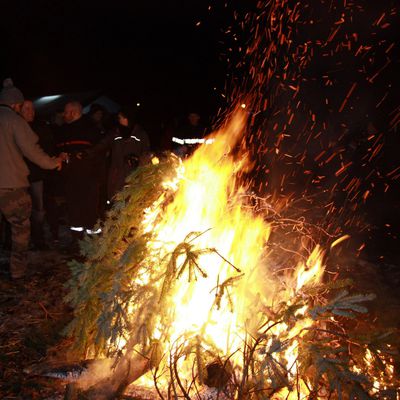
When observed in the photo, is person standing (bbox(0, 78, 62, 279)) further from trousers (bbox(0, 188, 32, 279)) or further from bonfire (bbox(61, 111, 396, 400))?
bonfire (bbox(61, 111, 396, 400))

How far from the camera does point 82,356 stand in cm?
327

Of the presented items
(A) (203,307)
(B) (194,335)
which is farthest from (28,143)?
(B) (194,335)

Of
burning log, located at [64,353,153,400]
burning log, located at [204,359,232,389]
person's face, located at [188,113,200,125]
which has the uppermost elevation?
person's face, located at [188,113,200,125]

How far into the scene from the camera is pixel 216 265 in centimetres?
325

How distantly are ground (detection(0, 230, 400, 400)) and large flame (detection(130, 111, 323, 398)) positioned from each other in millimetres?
971

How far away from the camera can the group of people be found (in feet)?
16.2

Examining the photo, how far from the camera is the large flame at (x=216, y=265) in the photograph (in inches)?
115

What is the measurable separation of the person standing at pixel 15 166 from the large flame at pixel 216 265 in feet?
8.02

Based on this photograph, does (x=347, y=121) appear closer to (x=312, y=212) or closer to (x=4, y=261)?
(x=312, y=212)

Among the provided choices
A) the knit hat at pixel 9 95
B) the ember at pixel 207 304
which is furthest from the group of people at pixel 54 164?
the ember at pixel 207 304

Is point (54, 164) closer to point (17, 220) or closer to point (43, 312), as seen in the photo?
point (17, 220)

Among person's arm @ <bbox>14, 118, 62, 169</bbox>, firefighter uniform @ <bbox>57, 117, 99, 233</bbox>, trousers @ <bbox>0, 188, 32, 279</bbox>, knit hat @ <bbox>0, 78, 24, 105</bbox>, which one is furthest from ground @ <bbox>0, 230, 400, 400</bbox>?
knit hat @ <bbox>0, 78, 24, 105</bbox>

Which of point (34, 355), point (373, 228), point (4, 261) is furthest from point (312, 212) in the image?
point (34, 355)

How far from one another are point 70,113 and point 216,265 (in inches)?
165
